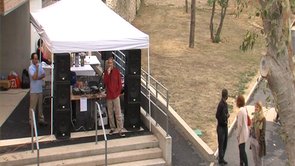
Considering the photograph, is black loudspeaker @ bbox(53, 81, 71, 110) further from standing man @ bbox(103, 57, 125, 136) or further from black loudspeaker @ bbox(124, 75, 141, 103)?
black loudspeaker @ bbox(124, 75, 141, 103)

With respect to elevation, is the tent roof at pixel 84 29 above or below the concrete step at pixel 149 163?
above

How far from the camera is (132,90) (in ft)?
39.0

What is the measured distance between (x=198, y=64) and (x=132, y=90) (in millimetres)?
9266

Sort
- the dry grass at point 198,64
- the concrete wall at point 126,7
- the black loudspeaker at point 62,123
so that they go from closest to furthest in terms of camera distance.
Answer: the black loudspeaker at point 62,123
the dry grass at point 198,64
the concrete wall at point 126,7

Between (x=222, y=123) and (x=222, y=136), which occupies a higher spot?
(x=222, y=123)

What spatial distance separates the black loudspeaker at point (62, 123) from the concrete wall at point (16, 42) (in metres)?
5.00

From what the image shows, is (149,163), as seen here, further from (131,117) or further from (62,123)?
(62,123)

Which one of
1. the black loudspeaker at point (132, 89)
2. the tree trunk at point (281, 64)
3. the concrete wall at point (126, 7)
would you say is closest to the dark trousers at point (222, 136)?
the black loudspeaker at point (132, 89)

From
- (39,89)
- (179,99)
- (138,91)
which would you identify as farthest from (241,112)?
(179,99)

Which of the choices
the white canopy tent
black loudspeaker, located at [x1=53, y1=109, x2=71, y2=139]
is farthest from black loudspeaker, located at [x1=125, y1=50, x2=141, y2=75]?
black loudspeaker, located at [x1=53, y1=109, x2=71, y2=139]

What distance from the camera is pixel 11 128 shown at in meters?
11.6

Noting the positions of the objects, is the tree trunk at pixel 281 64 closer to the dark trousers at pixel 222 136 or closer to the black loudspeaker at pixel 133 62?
the dark trousers at pixel 222 136

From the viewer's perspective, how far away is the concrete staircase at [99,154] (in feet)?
33.4

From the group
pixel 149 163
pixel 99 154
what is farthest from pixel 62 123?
pixel 149 163
